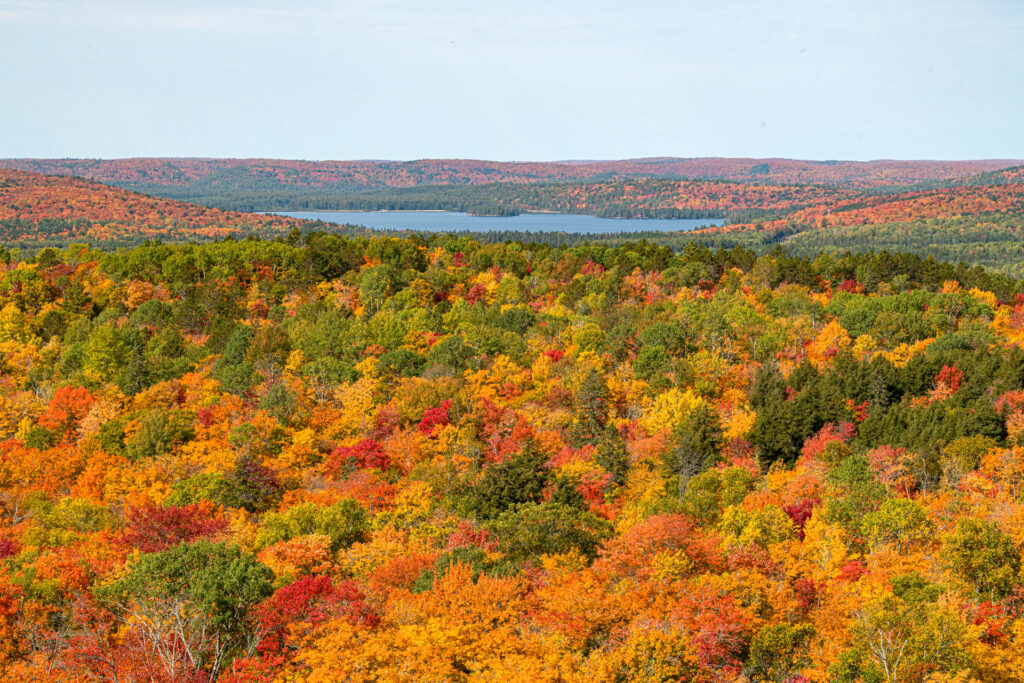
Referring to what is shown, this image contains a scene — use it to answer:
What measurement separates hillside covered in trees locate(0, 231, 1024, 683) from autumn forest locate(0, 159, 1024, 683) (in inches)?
12.3

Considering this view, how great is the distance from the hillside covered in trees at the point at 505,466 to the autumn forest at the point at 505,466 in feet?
1.03

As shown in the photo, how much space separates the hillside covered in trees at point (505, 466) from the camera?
43094 mm

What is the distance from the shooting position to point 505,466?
66.4 meters

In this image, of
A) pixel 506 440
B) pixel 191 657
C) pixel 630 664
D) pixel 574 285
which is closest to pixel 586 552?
pixel 630 664

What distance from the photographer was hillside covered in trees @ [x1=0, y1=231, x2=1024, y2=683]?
43094mm

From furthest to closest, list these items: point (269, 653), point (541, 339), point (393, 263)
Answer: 1. point (393, 263)
2. point (541, 339)
3. point (269, 653)

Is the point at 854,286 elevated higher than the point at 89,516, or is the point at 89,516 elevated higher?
the point at 854,286

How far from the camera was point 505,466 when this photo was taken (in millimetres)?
66438

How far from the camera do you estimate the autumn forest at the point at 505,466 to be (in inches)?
1694

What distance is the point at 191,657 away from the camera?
4175cm

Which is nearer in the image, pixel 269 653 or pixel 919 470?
pixel 269 653

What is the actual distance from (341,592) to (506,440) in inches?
1598

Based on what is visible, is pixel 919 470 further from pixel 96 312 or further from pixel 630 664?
pixel 96 312

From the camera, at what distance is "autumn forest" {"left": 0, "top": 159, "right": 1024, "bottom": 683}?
43.0m
